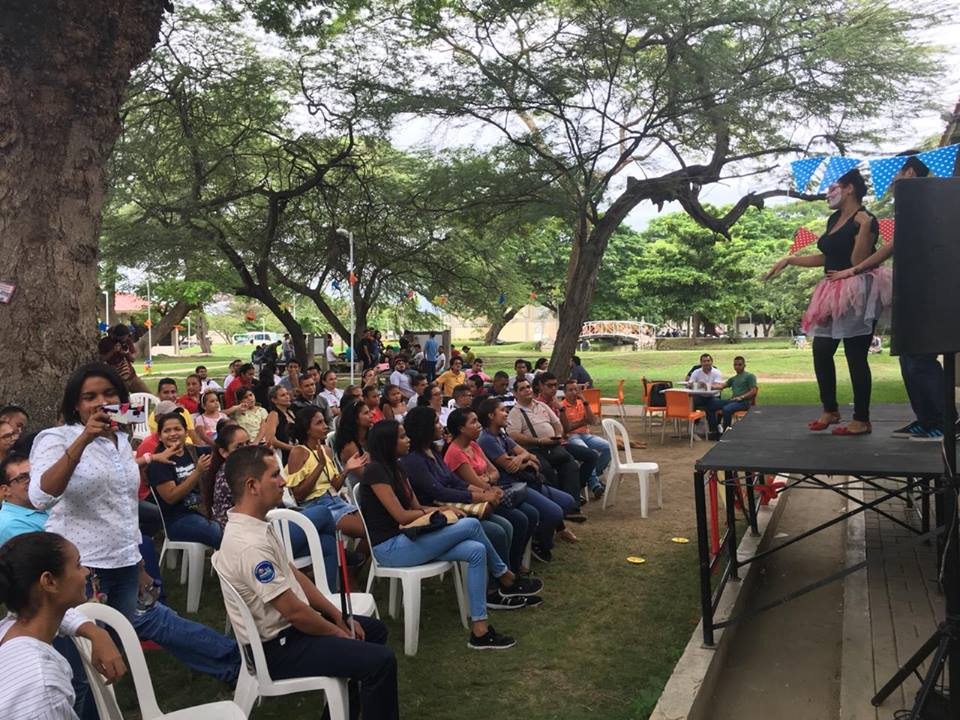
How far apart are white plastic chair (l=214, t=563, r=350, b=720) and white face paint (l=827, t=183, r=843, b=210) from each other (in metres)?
3.80

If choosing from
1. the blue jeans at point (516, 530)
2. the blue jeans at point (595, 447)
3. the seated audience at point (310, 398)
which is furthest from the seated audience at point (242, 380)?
the blue jeans at point (516, 530)

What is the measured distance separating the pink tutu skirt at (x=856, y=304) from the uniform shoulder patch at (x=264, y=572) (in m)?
3.38

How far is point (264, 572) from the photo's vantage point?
275 cm

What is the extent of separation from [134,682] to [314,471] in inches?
101

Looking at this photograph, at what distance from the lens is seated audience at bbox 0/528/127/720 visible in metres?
1.87

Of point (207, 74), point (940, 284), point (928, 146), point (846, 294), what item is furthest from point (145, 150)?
point (928, 146)

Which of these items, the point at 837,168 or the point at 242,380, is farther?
the point at 242,380

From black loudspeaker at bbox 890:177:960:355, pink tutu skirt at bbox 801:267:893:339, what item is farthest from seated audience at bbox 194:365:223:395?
black loudspeaker at bbox 890:177:960:355

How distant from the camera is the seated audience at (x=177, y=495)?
15.0 ft

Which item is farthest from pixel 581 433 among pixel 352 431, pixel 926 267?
pixel 926 267

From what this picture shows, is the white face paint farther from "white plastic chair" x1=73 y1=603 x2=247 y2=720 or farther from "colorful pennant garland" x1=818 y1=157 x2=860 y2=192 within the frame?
"white plastic chair" x1=73 y1=603 x2=247 y2=720

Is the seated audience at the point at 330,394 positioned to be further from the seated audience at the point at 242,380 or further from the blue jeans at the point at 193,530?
the blue jeans at the point at 193,530

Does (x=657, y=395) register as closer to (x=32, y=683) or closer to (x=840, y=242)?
(x=840, y=242)

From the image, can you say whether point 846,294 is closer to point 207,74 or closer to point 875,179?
point 875,179
